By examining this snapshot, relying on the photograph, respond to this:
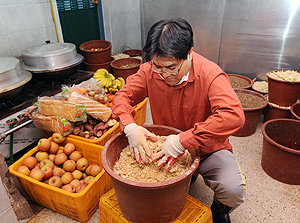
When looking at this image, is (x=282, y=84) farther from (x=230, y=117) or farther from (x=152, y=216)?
(x=152, y=216)

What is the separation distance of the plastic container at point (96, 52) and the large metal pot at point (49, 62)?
→ 32.6 inches

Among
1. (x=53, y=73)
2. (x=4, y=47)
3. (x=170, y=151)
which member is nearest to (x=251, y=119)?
(x=170, y=151)

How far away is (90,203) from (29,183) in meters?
0.51

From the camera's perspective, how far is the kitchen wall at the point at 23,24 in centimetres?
251

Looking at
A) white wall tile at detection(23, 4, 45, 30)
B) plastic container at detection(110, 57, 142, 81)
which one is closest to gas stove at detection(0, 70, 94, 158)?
white wall tile at detection(23, 4, 45, 30)

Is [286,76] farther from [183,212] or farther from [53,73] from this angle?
[53,73]

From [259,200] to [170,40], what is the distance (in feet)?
5.20

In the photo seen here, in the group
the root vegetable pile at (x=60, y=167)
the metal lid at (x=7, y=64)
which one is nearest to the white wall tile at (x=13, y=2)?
the metal lid at (x=7, y=64)

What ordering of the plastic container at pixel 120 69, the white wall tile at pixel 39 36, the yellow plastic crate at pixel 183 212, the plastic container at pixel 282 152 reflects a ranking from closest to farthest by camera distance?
the yellow plastic crate at pixel 183 212 < the plastic container at pixel 282 152 < the white wall tile at pixel 39 36 < the plastic container at pixel 120 69

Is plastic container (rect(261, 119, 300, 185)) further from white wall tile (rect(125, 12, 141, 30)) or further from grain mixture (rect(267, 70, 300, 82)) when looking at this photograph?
white wall tile (rect(125, 12, 141, 30))

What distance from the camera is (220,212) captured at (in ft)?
4.91

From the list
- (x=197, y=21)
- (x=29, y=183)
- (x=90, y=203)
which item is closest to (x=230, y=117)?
(x=90, y=203)

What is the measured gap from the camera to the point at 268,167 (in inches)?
82.2

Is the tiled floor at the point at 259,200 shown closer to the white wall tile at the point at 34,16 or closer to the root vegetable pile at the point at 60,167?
the root vegetable pile at the point at 60,167
